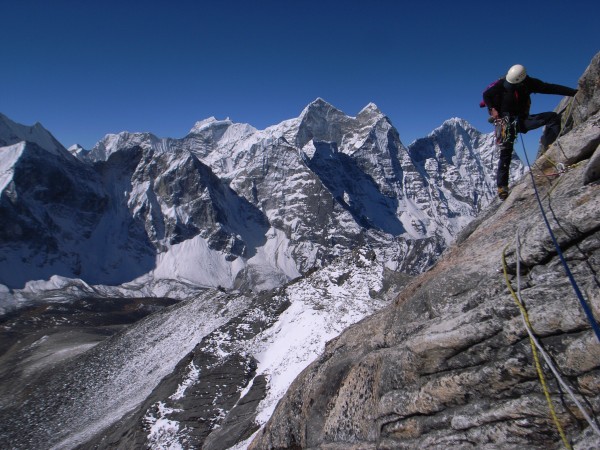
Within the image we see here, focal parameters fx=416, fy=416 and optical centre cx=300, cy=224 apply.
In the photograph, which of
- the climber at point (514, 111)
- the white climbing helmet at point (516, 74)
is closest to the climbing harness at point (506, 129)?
the climber at point (514, 111)

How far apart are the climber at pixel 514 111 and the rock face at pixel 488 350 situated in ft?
2.99

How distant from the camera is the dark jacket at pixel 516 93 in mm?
12797

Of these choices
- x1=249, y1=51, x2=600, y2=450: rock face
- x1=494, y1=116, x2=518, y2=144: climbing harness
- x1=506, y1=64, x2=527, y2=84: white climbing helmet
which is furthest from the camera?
x1=494, y1=116, x2=518, y2=144: climbing harness

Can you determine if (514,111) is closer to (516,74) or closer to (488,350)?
(516,74)

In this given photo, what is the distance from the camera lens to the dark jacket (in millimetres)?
12797

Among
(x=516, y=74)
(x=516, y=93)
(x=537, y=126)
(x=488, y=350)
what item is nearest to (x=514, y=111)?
(x=516, y=93)

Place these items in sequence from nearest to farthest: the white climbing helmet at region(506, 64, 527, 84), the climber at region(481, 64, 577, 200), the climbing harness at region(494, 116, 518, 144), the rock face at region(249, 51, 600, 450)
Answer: the rock face at region(249, 51, 600, 450) < the white climbing helmet at region(506, 64, 527, 84) < the climber at region(481, 64, 577, 200) < the climbing harness at region(494, 116, 518, 144)

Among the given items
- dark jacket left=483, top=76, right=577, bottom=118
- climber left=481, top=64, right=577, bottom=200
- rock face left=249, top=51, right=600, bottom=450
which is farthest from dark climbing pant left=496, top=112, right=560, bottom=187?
rock face left=249, top=51, right=600, bottom=450

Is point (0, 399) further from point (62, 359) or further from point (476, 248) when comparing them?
point (476, 248)

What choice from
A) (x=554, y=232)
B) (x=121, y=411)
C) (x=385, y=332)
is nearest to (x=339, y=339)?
(x=385, y=332)

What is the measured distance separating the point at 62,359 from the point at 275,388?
149ft

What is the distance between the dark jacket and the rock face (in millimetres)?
863

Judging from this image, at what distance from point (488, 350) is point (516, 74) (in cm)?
905

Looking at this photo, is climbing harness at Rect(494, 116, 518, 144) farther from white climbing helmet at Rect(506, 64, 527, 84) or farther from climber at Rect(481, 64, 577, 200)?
white climbing helmet at Rect(506, 64, 527, 84)
